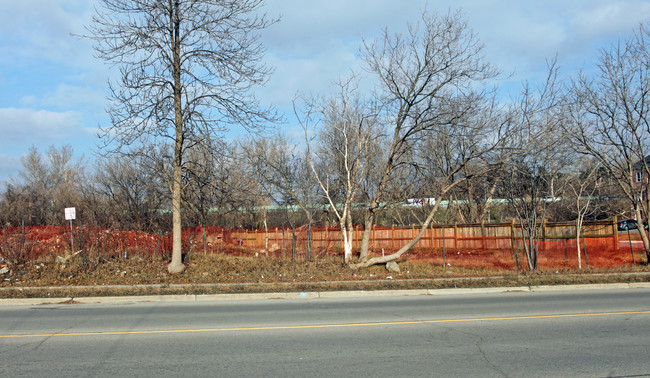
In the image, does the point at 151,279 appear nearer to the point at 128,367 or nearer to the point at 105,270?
the point at 105,270

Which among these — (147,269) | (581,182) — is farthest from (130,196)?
(581,182)

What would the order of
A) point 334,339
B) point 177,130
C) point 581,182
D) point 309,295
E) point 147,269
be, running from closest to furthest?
point 334,339, point 309,295, point 177,130, point 147,269, point 581,182

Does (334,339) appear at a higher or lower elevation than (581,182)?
lower

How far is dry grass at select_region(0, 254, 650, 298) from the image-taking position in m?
13.9

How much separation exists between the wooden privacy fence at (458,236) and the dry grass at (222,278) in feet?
28.8

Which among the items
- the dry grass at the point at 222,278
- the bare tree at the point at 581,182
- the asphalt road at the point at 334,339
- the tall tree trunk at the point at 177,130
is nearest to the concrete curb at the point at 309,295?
the dry grass at the point at 222,278

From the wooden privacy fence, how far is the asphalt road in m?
15.5

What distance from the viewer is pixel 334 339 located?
25.5 feet

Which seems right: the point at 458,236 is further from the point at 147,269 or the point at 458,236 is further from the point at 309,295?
the point at 147,269

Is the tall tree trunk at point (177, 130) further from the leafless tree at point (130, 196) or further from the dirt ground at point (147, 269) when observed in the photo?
the leafless tree at point (130, 196)

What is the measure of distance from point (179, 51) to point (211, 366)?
11.9 m

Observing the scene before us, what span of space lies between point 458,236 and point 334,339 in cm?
2409

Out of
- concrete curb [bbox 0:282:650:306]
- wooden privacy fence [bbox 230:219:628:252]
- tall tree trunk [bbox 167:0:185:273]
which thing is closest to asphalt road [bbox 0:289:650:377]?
concrete curb [bbox 0:282:650:306]

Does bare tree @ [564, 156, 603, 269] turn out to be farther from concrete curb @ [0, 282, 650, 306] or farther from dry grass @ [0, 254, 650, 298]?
concrete curb @ [0, 282, 650, 306]
